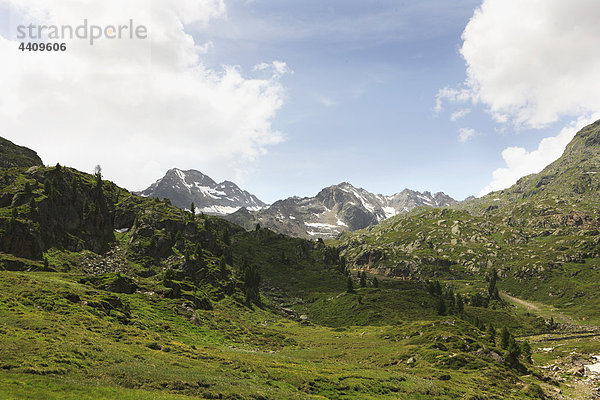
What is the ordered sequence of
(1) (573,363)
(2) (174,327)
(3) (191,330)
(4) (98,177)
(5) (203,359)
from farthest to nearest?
(4) (98,177) < (1) (573,363) < (3) (191,330) < (2) (174,327) < (5) (203,359)

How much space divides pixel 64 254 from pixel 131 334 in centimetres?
10289

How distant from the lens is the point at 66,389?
97.4ft

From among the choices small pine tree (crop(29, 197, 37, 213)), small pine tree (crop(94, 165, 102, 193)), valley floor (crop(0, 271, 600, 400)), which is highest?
small pine tree (crop(94, 165, 102, 193))

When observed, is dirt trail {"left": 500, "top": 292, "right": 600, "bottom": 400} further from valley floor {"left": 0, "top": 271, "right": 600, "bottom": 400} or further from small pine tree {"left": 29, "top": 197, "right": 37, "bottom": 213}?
small pine tree {"left": 29, "top": 197, "right": 37, "bottom": 213}

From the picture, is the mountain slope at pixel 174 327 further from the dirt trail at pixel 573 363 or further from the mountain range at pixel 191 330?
the dirt trail at pixel 573 363

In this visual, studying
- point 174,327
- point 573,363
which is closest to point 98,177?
point 174,327

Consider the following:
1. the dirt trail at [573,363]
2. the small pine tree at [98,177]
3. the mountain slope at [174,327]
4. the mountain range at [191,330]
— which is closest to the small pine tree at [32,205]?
the mountain range at [191,330]

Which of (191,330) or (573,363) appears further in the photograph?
(573,363)

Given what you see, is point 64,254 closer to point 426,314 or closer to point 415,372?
point 415,372

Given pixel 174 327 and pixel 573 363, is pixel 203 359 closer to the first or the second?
pixel 174 327

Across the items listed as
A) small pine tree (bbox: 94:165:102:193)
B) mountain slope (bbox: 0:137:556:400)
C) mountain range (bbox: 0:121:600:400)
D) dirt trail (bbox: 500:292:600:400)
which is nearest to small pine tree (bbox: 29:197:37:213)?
mountain range (bbox: 0:121:600:400)

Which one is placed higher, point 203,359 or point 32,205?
point 32,205

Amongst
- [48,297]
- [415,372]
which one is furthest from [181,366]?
[415,372]

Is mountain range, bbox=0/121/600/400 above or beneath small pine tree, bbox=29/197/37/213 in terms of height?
beneath
